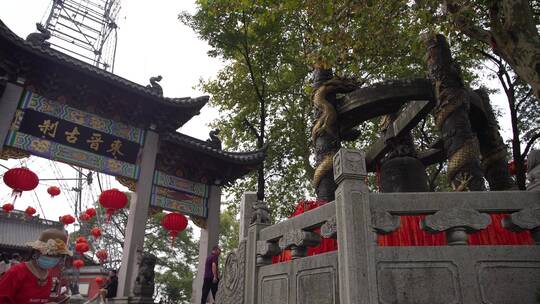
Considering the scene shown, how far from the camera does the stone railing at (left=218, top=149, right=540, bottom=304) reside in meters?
2.99

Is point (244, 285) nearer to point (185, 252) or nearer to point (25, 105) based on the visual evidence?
point (25, 105)

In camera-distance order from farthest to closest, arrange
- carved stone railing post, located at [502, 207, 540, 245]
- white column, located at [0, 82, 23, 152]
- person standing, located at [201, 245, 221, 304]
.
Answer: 1. white column, located at [0, 82, 23, 152]
2. person standing, located at [201, 245, 221, 304]
3. carved stone railing post, located at [502, 207, 540, 245]

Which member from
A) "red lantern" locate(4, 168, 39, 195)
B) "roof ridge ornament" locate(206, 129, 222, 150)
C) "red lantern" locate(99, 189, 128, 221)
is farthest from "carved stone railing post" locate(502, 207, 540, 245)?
"roof ridge ornament" locate(206, 129, 222, 150)

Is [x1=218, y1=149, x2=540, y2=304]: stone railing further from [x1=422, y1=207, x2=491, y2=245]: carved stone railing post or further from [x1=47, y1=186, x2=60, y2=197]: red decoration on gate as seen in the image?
[x1=47, y1=186, x2=60, y2=197]: red decoration on gate

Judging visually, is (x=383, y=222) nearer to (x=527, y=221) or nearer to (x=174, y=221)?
(x=527, y=221)

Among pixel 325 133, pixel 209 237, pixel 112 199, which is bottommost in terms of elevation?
pixel 209 237

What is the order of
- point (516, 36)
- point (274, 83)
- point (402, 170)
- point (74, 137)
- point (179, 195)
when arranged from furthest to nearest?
point (274, 83)
point (179, 195)
point (74, 137)
point (402, 170)
point (516, 36)

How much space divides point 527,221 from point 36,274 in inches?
180

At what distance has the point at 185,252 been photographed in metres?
31.0

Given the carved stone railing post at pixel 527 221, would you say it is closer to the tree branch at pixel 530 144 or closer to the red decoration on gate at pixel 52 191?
the tree branch at pixel 530 144

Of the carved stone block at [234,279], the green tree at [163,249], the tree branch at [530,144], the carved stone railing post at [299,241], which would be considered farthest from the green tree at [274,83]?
the green tree at [163,249]

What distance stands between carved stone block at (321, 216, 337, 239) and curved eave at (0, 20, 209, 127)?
8403 millimetres

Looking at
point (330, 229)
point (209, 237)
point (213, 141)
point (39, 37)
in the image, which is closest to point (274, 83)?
point (213, 141)

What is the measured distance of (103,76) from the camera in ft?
32.3
